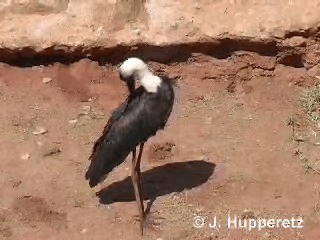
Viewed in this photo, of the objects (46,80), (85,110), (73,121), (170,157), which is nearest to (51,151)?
(73,121)

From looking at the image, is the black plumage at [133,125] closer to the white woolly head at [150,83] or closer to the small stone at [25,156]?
the white woolly head at [150,83]

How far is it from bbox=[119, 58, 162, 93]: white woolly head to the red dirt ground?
0.90 meters

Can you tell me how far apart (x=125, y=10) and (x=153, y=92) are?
2.04 metres

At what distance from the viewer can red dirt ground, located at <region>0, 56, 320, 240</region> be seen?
5.78 m

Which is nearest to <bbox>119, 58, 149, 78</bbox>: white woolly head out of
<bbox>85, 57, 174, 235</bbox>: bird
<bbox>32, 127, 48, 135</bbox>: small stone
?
<bbox>85, 57, 174, 235</bbox>: bird

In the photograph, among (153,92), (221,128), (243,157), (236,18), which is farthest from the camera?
(236,18)

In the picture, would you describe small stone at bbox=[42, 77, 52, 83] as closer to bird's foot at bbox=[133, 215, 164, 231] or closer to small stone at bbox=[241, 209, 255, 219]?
bird's foot at bbox=[133, 215, 164, 231]

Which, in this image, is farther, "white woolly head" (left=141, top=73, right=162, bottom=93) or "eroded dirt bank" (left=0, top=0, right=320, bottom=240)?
"eroded dirt bank" (left=0, top=0, right=320, bottom=240)

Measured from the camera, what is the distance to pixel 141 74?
567 cm

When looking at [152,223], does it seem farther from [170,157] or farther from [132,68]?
[132,68]

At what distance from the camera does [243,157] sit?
21.2 ft

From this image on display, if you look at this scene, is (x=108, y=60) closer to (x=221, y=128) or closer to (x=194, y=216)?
(x=221, y=128)

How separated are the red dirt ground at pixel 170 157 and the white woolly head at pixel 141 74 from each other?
90 cm

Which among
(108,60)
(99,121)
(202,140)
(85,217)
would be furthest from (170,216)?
(108,60)
